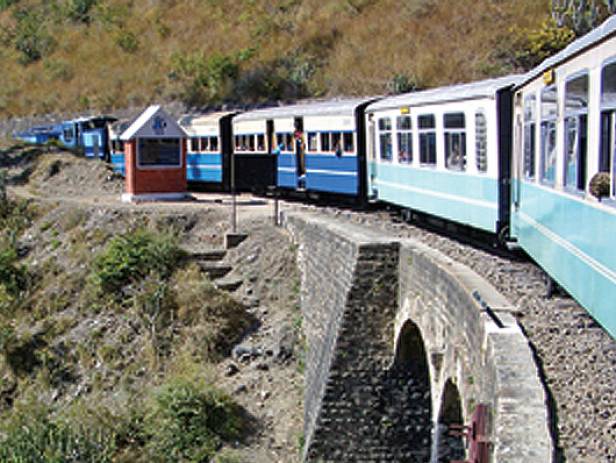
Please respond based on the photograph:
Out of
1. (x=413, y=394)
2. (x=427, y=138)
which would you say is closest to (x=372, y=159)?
(x=427, y=138)

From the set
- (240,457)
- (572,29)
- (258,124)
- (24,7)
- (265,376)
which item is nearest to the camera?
(240,457)

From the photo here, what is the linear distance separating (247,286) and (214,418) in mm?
4695

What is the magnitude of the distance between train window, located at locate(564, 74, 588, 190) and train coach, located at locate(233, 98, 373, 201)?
1175 cm

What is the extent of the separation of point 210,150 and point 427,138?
13881 millimetres

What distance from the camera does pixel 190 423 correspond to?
13.7m

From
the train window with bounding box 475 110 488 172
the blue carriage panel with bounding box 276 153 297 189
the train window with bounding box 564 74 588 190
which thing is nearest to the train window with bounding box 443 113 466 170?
the train window with bounding box 475 110 488 172

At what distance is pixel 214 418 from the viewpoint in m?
13.8

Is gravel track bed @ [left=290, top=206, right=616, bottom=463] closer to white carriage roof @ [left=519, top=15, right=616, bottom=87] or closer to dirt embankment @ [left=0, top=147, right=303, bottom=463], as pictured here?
white carriage roof @ [left=519, top=15, right=616, bottom=87]

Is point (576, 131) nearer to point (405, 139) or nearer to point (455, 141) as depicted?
point (455, 141)

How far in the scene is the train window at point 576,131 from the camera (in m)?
7.74

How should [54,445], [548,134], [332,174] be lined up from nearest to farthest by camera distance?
[548,134] < [54,445] < [332,174]

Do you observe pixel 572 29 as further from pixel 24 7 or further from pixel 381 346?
pixel 24 7

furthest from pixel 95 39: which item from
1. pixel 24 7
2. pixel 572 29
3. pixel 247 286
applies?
pixel 247 286

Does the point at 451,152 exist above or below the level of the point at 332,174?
above
